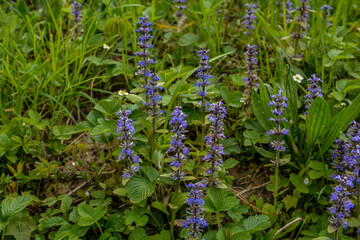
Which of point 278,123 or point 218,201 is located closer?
point 218,201

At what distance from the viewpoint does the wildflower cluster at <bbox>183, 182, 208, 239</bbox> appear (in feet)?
7.02

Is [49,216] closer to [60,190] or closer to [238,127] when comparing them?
[60,190]

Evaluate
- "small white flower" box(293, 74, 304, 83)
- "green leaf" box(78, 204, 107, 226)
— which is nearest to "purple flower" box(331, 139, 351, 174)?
"small white flower" box(293, 74, 304, 83)

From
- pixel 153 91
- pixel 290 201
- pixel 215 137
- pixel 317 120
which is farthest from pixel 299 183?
pixel 153 91

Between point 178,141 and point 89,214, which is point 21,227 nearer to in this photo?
point 89,214

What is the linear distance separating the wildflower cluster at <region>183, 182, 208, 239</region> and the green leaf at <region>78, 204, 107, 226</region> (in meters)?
0.61

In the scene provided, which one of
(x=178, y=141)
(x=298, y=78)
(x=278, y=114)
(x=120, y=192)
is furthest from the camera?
(x=298, y=78)

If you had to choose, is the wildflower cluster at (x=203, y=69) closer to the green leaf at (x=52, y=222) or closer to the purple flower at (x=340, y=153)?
the purple flower at (x=340, y=153)

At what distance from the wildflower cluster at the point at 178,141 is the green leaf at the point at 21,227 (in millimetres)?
1059

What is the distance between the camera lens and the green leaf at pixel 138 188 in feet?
7.97

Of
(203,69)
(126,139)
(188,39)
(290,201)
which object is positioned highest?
(203,69)

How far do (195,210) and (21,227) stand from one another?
4.09ft

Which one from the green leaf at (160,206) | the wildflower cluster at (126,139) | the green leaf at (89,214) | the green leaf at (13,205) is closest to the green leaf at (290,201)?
the green leaf at (160,206)

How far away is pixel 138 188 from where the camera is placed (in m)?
2.48
